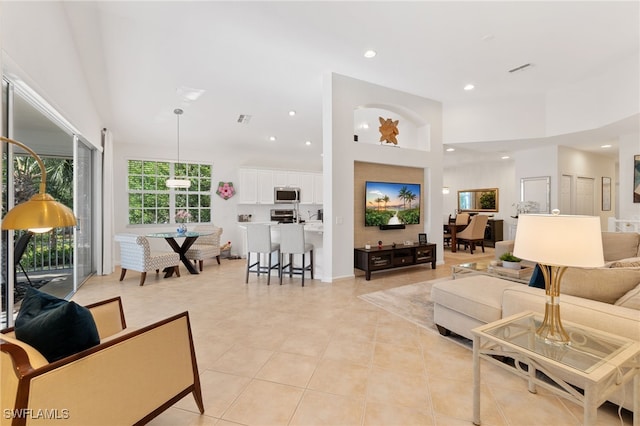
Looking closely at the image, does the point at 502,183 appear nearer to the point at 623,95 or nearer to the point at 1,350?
the point at 623,95

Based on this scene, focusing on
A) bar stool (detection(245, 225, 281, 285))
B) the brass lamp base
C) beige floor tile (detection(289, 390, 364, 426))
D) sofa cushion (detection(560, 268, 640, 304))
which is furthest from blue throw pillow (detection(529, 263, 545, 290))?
bar stool (detection(245, 225, 281, 285))

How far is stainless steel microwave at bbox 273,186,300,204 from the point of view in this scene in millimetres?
7980

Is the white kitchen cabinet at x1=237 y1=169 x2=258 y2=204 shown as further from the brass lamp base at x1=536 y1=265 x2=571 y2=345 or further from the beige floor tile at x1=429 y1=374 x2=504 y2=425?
the brass lamp base at x1=536 y1=265 x2=571 y2=345

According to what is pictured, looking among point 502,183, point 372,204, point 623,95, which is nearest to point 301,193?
point 372,204

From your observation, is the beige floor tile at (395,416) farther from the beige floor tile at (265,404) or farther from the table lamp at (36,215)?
the table lamp at (36,215)

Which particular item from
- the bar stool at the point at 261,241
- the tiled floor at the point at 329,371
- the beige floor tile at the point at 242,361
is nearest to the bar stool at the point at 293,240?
the bar stool at the point at 261,241

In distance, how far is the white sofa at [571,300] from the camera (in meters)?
1.69

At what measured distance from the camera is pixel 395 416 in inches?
67.7

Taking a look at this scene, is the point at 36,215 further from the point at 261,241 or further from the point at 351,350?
the point at 261,241

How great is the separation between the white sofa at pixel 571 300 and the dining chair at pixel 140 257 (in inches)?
173

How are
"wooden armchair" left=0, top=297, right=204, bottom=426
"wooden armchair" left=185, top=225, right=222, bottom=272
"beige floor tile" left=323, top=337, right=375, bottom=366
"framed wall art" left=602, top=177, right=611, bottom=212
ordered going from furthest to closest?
"framed wall art" left=602, top=177, right=611, bottom=212 → "wooden armchair" left=185, top=225, right=222, bottom=272 → "beige floor tile" left=323, top=337, right=375, bottom=366 → "wooden armchair" left=0, top=297, right=204, bottom=426

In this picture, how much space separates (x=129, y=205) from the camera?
22.2 feet

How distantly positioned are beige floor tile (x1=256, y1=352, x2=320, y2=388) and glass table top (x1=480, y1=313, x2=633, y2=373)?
1.27 m

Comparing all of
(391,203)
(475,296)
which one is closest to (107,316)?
(475,296)
